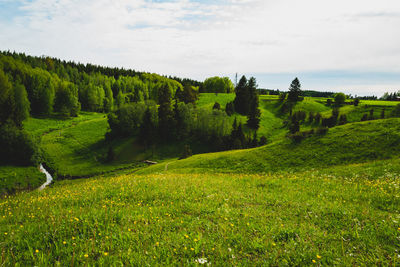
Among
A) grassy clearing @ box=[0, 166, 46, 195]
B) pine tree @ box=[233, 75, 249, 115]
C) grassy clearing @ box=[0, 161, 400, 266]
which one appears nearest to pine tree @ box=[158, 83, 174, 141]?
pine tree @ box=[233, 75, 249, 115]

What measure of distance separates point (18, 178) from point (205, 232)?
61260mm

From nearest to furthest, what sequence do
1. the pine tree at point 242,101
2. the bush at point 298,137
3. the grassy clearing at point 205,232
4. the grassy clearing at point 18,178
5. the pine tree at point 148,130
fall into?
the grassy clearing at point 205,232, the bush at point 298,137, the grassy clearing at point 18,178, the pine tree at point 148,130, the pine tree at point 242,101

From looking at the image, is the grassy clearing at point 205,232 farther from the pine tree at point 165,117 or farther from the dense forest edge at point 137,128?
the pine tree at point 165,117

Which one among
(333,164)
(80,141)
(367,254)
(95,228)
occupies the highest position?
(367,254)

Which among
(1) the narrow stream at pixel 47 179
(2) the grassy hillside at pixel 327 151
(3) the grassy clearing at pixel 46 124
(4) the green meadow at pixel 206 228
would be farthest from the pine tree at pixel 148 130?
(4) the green meadow at pixel 206 228

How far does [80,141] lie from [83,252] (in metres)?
83.6

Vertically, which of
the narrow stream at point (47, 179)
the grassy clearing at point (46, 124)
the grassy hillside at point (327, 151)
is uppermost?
the grassy hillside at point (327, 151)

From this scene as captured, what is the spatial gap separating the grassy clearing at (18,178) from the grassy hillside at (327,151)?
4412 cm

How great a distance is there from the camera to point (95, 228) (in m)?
6.47

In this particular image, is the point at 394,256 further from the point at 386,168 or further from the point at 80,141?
the point at 80,141

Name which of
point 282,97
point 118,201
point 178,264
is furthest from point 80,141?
point 282,97

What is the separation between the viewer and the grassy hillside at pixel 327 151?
2488 centimetres

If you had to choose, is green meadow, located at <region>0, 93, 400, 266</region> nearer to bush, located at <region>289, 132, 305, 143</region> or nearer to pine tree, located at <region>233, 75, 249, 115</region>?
bush, located at <region>289, 132, 305, 143</region>

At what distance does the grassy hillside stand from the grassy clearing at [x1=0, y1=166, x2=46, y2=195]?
44121mm
